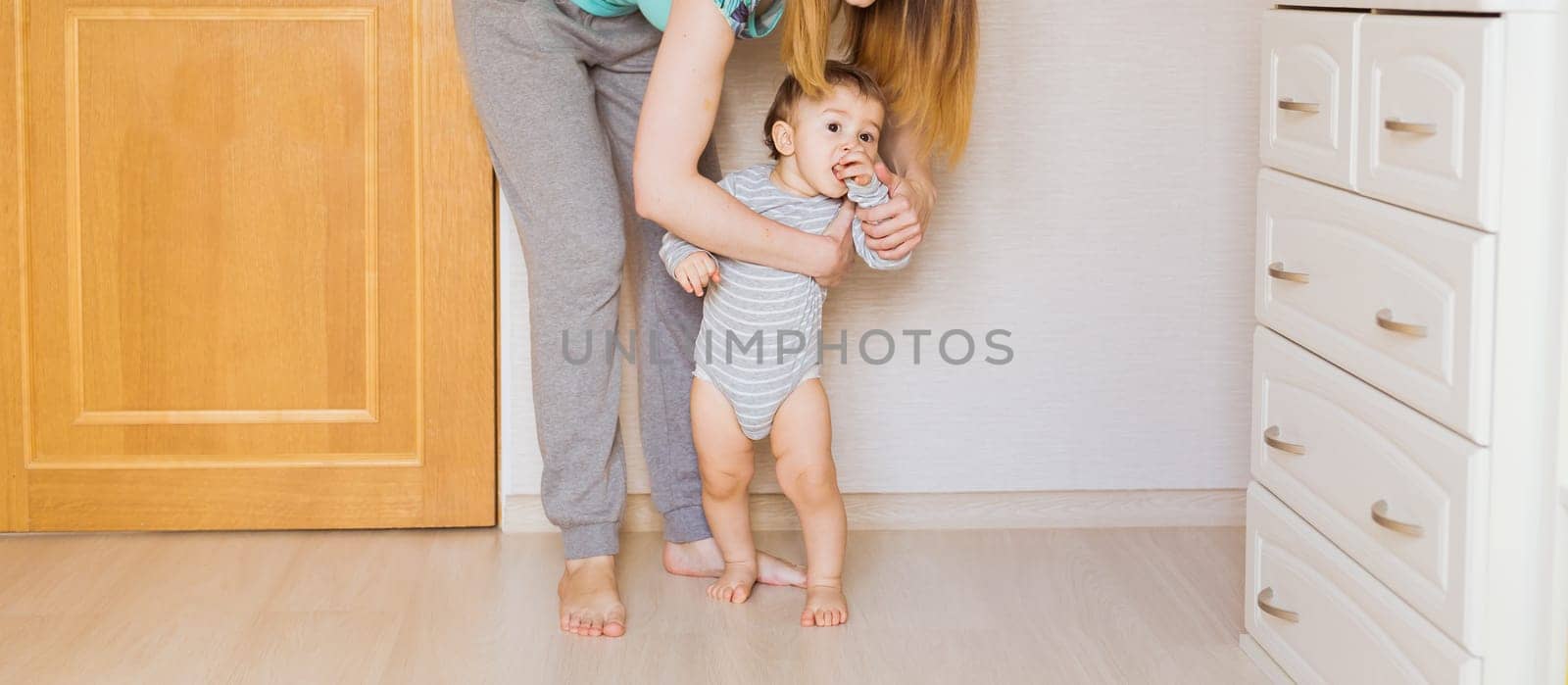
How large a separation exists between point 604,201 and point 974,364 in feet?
2.20

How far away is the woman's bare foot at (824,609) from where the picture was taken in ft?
6.45

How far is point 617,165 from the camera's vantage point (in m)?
2.11

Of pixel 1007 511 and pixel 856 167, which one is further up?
pixel 856 167

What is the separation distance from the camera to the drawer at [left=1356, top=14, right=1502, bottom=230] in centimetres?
133

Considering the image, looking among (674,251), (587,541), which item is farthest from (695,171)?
(587,541)

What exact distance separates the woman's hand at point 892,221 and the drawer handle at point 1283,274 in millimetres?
415

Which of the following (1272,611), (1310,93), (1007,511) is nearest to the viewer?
(1310,93)

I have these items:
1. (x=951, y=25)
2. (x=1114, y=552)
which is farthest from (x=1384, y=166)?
(x=1114, y=552)

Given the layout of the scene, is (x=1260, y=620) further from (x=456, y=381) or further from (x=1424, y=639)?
(x=456, y=381)

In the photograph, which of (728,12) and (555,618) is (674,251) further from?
(555,618)

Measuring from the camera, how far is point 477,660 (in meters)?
1.85

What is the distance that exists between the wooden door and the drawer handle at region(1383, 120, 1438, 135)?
4.12ft

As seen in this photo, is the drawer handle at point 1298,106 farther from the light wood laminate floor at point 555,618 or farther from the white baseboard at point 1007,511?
the white baseboard at point 1007,511

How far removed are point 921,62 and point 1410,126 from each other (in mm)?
638
